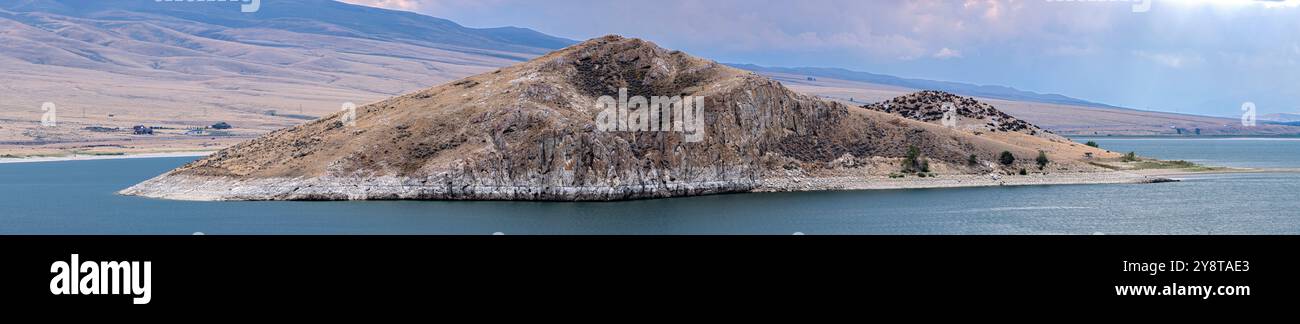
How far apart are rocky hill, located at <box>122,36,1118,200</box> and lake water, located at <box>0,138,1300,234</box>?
3.39m

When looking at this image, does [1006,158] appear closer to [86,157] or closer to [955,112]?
[955,112]

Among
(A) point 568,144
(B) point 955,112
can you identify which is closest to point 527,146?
(A) point 568,144

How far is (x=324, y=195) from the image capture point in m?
91.7

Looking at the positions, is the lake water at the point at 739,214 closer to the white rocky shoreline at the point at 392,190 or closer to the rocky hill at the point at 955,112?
the white rocky shoreline at the point at 392,190

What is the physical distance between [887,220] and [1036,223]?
8.36 meters

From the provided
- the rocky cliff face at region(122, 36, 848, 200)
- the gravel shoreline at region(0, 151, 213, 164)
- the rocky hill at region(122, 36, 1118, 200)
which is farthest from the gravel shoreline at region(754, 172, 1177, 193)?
the gravel shoreline at region(0, 151, 213, 164)

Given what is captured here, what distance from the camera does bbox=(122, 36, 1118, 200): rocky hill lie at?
91.9 meters

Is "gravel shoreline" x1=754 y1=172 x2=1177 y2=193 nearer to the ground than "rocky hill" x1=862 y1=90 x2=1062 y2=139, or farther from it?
nearer to the ground

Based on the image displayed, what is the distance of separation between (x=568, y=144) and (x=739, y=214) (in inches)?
669

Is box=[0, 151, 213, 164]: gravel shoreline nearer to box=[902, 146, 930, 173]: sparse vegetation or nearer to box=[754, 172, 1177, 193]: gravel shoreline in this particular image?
box=[754, 172, 1177, 193]: gravel shoreline

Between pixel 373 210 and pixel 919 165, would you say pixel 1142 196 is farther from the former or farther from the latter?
pixel 373 210

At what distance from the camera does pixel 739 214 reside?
79.9 metres

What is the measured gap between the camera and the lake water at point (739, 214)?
70312mm
